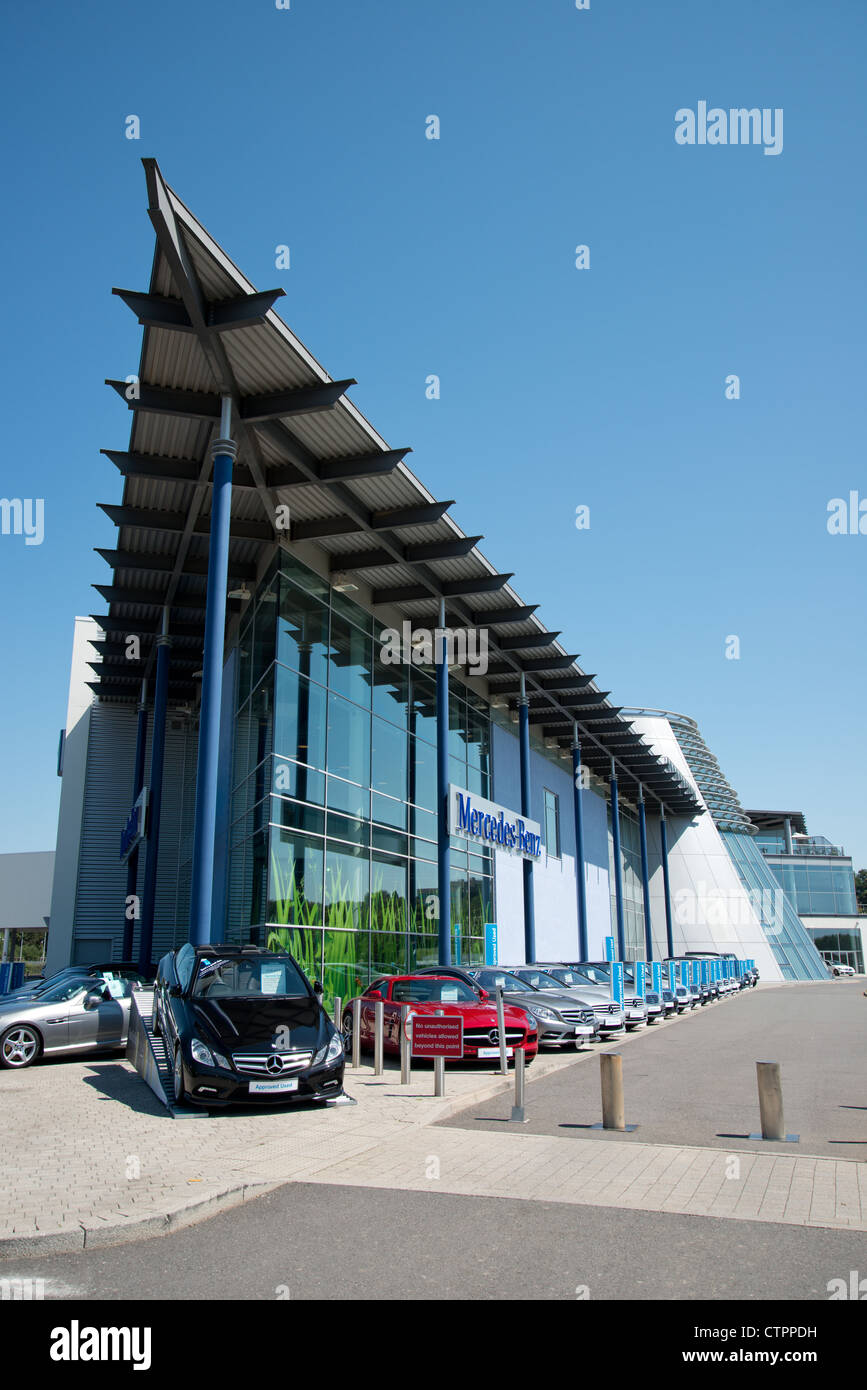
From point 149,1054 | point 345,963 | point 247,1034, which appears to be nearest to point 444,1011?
point 149,1054

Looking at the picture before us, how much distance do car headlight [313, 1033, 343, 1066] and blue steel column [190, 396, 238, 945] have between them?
5.33 m

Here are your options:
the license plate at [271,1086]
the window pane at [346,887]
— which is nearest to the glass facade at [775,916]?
the window pane at [346,887]

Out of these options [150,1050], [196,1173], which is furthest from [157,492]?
[196,1173]

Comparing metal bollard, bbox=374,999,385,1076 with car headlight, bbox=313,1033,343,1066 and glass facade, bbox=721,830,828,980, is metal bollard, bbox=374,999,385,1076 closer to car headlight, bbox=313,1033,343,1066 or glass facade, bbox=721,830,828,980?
car headlight, bbox=313,1033,343,1066

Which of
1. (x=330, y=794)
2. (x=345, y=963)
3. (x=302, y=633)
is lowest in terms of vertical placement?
(x=345, y=963)

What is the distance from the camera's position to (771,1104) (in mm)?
8984

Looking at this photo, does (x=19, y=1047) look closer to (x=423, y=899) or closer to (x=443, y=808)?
(x=443, y=808)

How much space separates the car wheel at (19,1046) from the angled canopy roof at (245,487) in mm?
10201

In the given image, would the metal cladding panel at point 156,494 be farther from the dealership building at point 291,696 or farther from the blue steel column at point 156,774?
the blue steel column at point 156,774

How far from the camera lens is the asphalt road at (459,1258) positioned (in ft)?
15.5

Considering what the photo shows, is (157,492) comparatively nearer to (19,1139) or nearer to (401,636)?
(401,636)

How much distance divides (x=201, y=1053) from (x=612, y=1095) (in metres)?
4.16

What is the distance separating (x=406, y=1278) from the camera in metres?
4.89
